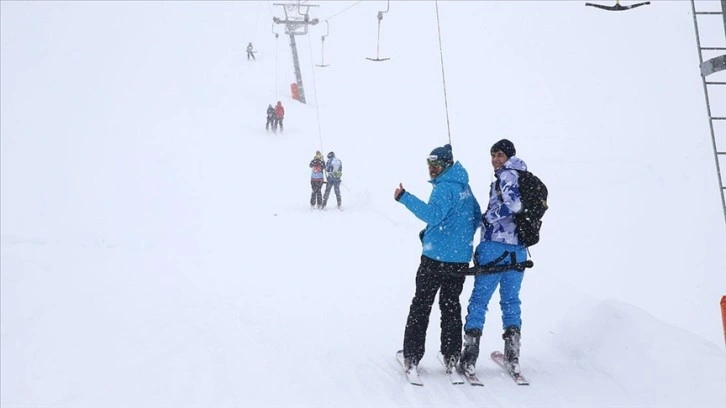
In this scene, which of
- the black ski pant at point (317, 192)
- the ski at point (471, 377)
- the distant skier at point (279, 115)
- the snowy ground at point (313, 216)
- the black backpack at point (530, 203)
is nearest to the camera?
the black backpack at point (530, 203)

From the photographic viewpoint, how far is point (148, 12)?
50.5m

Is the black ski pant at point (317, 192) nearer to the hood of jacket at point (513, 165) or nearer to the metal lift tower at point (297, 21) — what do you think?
the hood of jacket at point (513, 165)

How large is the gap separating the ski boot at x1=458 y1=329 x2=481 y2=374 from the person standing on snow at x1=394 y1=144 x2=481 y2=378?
14 centimetres

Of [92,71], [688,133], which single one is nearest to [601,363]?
[688,133]

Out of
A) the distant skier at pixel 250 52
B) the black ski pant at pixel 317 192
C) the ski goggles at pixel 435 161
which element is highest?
the distant skier at pixel 250 52

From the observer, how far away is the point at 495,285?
4145mm

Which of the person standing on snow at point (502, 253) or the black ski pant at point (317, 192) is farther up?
the black ski pant at point (317, 192)

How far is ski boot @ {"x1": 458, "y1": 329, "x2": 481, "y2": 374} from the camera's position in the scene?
4172 mm

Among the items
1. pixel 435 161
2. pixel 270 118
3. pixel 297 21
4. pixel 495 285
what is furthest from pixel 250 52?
pixel 495 285

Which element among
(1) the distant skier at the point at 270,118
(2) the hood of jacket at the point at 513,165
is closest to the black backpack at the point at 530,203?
(2) the hood of jacket at the point at 513,165

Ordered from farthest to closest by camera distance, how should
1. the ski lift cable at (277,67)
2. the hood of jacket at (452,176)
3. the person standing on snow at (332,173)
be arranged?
the ski lift cable at (277,67) < the person standing on snow at (332,173) < the hood of jacket at (452,176)

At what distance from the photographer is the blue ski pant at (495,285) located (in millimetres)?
4027

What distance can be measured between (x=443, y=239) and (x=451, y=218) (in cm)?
17

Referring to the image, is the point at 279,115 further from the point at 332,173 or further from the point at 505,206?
the point at 505,206
